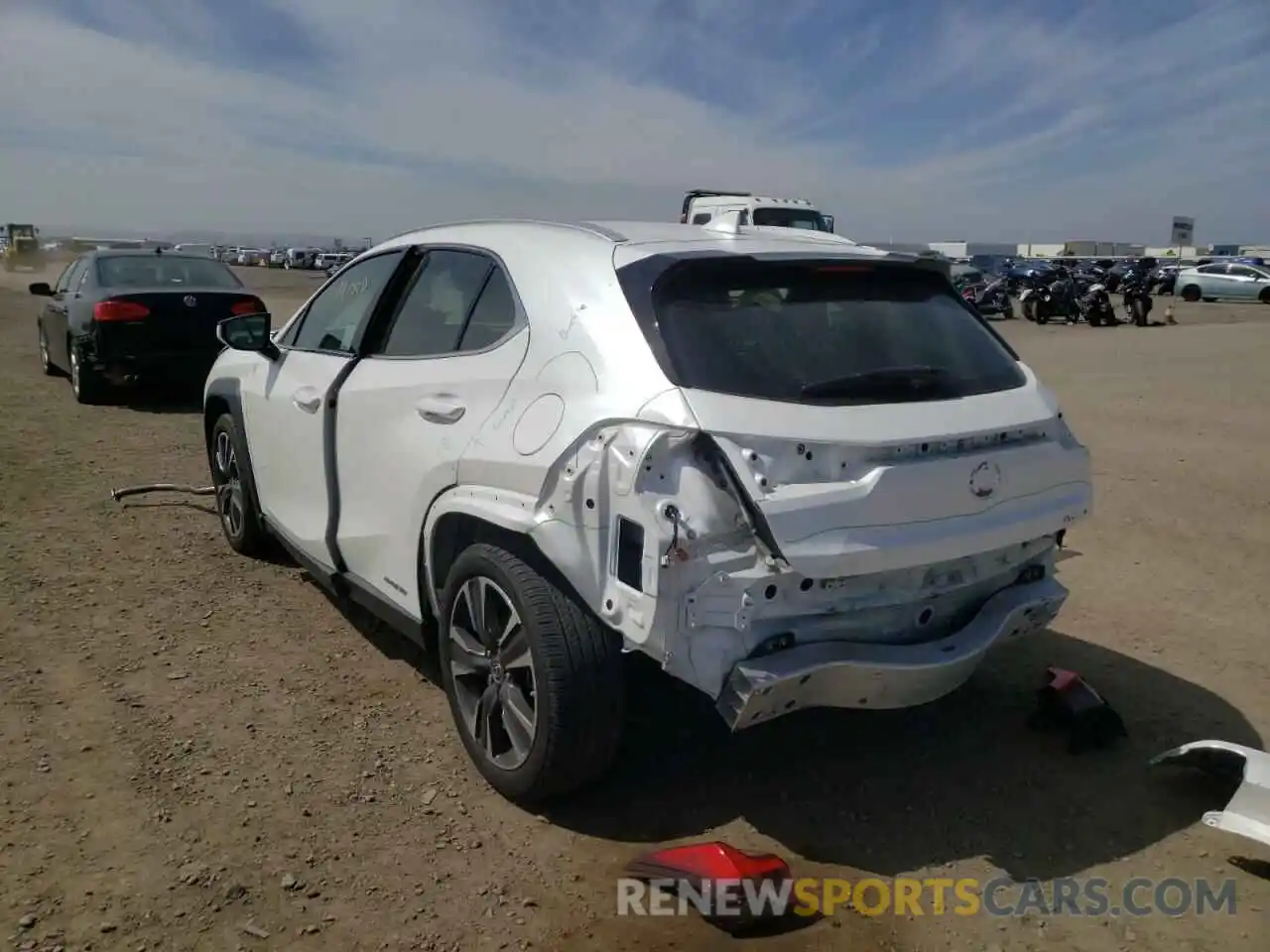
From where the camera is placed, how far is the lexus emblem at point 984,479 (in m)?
3.01

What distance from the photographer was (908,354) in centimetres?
324

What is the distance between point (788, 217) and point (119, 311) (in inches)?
502

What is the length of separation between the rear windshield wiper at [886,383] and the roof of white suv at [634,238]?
52cm

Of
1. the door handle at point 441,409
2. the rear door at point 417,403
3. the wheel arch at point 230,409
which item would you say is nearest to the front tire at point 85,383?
the wheel arch at point 230,409

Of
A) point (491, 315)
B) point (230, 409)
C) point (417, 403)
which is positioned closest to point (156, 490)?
point (230, 409)

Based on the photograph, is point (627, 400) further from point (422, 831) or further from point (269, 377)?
Answer: point (269, 377)

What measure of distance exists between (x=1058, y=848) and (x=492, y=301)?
8.20ft

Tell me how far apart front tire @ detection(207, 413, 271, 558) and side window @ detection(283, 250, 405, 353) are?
76 centimetres

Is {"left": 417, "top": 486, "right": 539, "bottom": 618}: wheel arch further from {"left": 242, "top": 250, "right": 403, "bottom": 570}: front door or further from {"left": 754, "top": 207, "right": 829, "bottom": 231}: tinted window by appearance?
{"left": 754, "top": 207, "right": 829, "bottom": 231}: tinted window

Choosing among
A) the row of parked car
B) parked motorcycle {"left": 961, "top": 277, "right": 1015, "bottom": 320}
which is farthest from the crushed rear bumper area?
the row of parked car

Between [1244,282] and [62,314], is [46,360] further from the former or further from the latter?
[1244,282]

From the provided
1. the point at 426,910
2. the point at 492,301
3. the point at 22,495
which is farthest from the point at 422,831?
the point at 22,495

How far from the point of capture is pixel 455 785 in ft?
11.1

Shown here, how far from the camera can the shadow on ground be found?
312cm
